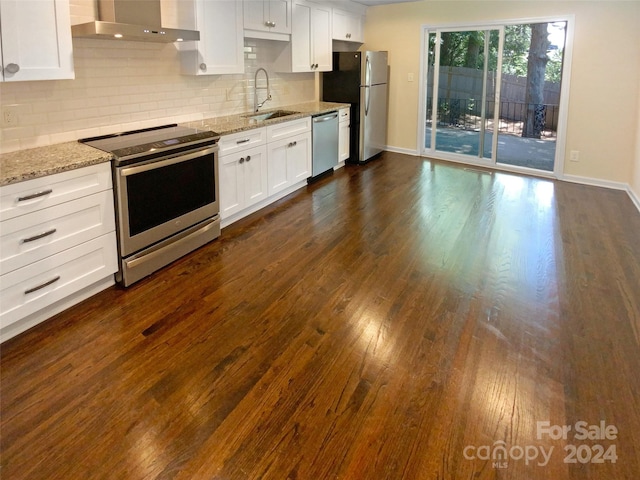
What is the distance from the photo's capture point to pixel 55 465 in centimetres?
162

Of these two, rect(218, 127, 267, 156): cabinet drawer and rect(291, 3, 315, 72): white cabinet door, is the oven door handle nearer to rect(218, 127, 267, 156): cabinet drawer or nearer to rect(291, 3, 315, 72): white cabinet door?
rect(218, 127, 267, 156): cabinet drawer

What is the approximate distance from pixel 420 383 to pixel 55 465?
152 cm

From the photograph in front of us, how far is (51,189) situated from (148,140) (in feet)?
3.04

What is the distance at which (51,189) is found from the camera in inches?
94.4

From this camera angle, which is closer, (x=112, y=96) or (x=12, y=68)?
(x=12, y=68)

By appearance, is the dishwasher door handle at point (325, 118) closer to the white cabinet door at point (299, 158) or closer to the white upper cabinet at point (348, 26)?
the white cabinet door at point (299, 158)

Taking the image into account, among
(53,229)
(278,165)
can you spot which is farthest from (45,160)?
(278,165)

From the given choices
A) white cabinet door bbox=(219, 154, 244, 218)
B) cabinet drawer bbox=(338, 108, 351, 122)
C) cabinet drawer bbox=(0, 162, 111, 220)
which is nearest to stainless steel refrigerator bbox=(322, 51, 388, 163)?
cabinet drawer bbox=(338, 108, 351, 122)

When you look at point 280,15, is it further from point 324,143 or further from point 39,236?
point 39,236

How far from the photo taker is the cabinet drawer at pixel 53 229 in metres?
2.25

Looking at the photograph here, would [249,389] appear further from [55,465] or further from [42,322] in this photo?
[42,322]

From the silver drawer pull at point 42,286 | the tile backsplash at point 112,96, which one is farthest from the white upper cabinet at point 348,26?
the silver drawer pull at point 42,286

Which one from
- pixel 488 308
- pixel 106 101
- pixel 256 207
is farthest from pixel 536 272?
pixel 106 101

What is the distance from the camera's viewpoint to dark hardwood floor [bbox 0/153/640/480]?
66.0 inches
